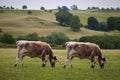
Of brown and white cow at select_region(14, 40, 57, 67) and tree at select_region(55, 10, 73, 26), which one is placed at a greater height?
brown and white cow at select_region(14, 40, 57, 67)

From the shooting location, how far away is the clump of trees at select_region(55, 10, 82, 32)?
490ft

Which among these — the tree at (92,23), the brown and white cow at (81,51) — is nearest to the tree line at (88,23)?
the tree at (92,23)

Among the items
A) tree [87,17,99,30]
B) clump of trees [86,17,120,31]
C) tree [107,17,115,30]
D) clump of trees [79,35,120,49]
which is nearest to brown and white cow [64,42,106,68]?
clump of trees [79,35,120,49]

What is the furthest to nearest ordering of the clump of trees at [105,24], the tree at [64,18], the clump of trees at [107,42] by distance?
the tree at [64,18] < the clump of trees at [105,24] < the clump of trees at [107,42]

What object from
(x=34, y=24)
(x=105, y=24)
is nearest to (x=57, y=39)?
(x=34, y=24)

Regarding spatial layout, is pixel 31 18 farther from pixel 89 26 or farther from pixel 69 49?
pixel 69 49

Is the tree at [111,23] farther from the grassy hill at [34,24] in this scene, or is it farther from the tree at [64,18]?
the tree at [64,18]

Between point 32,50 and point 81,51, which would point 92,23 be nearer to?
point 81,51

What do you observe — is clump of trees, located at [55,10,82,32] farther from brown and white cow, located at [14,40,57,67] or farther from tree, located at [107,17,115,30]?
brown and white cow, located at [14,40,57,67]

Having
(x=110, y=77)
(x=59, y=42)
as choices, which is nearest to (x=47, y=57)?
(x=110, y=77)

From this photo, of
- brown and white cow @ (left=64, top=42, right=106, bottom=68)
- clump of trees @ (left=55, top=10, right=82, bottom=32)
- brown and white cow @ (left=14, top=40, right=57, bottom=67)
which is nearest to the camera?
brown and white cow @ (left=14, top=40, right=57, bottom=67)

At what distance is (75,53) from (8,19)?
12853 centimetres

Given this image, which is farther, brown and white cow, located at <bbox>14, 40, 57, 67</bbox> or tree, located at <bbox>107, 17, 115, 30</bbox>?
tree, located at <bbox>107, 17, 115, 30</bbox>

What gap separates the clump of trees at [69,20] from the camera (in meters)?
150
